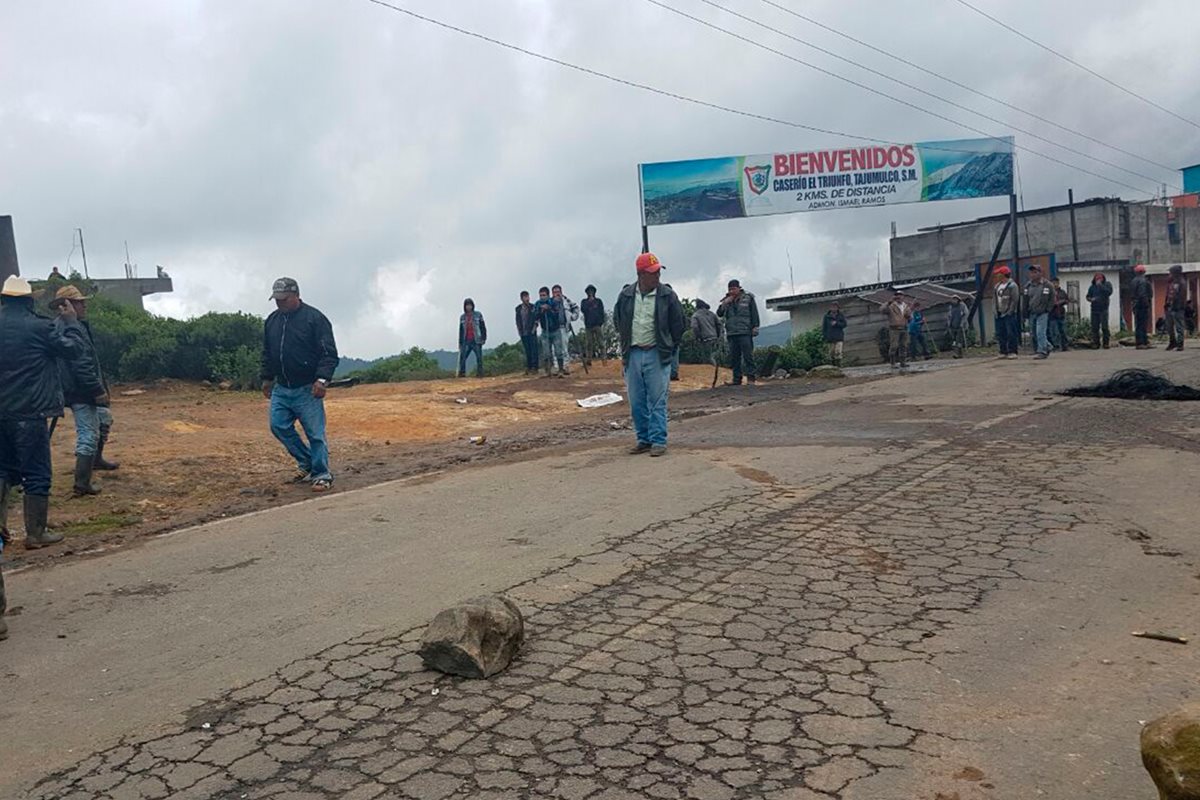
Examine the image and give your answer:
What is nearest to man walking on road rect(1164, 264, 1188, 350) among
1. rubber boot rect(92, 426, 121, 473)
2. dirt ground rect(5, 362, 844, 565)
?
dirt ground rect(5, 362, 844, 565)

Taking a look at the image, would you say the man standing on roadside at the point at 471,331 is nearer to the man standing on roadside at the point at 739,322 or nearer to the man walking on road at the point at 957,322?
the man standing on roadside at the point at 739,322

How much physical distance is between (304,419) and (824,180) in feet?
61.4

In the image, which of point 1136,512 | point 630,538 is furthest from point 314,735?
point 1136,512

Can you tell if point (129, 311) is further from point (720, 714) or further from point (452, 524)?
point (720, 714)

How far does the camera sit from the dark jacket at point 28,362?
641 cm

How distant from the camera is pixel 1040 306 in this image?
60.2 ft

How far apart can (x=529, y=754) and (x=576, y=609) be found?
142 cm

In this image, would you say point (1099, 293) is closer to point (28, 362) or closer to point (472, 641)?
point (28, 362)

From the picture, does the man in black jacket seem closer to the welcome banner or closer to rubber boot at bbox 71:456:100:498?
rubber boot at bbox 71:456:100:498

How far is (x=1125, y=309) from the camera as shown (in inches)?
1473

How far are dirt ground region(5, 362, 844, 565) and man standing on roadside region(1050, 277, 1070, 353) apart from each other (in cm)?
657

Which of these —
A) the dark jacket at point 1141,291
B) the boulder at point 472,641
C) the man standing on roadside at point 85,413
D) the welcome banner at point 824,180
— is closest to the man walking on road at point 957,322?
the welcome banner at point 824,180

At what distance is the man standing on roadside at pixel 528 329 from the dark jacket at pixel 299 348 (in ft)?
36.8

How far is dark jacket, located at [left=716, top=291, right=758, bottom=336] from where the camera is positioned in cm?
1625
